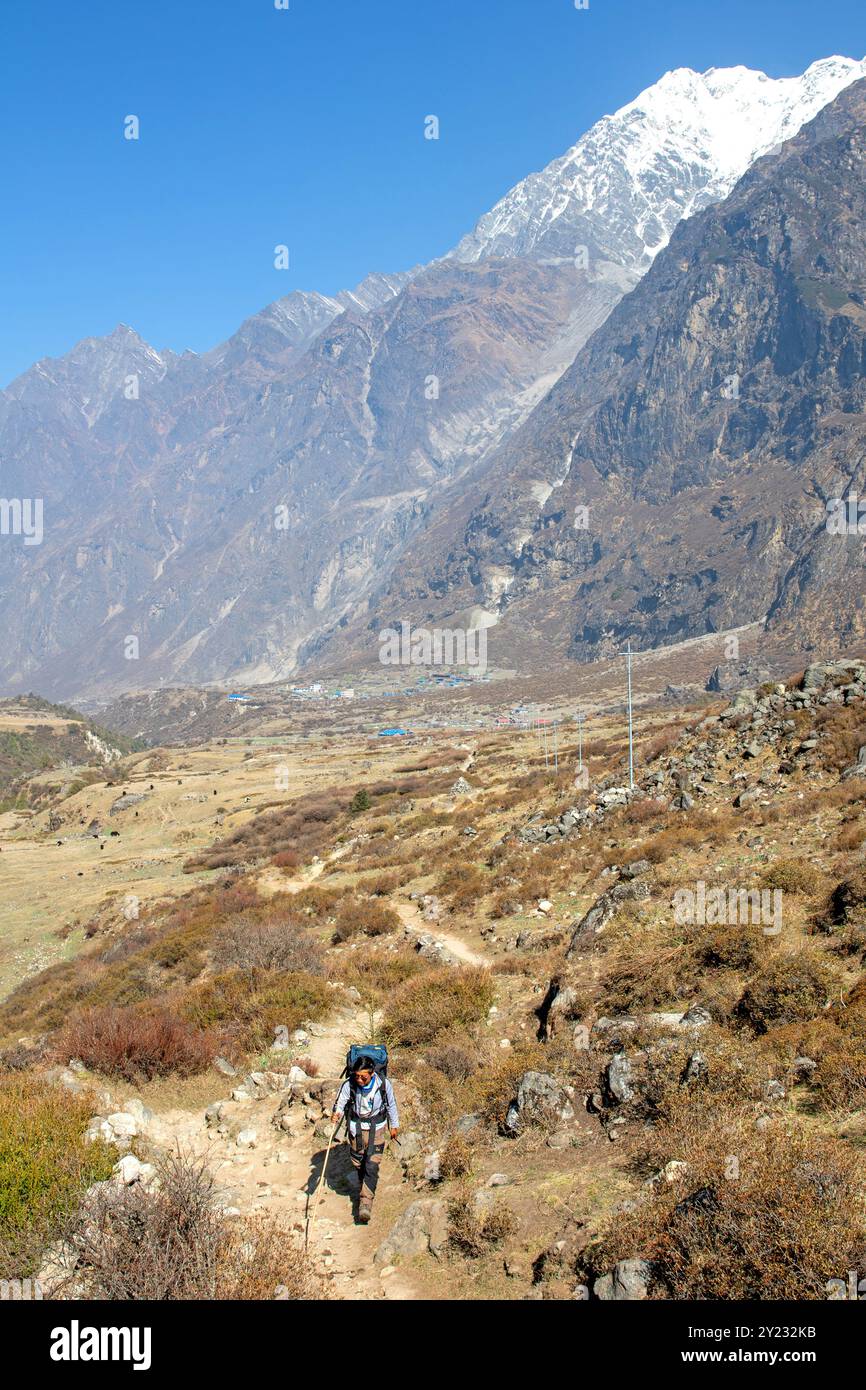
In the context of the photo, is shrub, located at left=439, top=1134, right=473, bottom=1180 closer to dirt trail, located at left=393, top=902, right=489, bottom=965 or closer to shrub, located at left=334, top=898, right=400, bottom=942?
dirt trail, located at left=393, top=902, right=489, bottom=965

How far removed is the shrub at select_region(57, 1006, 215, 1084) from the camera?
12453 millimetres

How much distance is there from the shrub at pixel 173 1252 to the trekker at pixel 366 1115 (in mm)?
1307

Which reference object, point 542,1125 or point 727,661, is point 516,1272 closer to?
point 542,1125

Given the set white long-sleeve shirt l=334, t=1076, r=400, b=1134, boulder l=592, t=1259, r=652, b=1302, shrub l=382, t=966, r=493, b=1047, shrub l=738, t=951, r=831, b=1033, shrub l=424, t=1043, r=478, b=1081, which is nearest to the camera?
boulder l=592, t=1259, r=652, b=1302

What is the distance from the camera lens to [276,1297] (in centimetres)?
681

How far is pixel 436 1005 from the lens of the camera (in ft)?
45.5

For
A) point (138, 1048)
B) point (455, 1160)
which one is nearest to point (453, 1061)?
point (455, 1160)

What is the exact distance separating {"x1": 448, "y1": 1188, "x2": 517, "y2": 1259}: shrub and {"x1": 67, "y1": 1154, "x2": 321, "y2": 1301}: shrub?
1452mm

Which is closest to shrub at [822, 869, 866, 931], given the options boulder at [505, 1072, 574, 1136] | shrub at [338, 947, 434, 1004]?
boulder at [505, 1072, 574, 1136]

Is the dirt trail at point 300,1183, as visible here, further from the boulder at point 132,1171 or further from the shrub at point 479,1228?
the boulder at point 132,1171

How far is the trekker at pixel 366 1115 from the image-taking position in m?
8.95

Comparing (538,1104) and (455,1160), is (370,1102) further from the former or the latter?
(538,1104)

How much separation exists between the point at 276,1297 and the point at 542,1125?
3993 mm

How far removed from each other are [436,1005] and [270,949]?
230 inches
